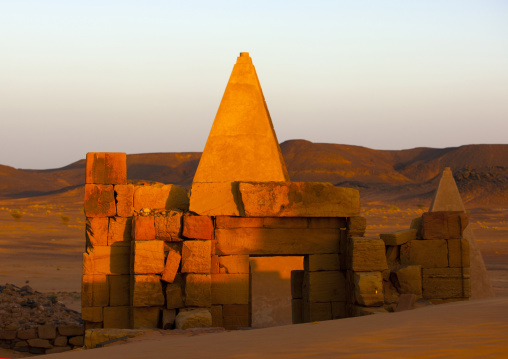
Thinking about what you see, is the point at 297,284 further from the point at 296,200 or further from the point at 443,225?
the point at 443,225

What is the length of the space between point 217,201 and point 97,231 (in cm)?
176

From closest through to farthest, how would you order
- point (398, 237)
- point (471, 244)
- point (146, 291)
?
point (146, 291) < point (398, 237) < point (471, 244)

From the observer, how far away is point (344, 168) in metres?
78.8

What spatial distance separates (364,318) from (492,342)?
2.57 m

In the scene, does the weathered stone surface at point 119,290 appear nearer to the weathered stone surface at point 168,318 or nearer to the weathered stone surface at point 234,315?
the weathered stone surface at point 168,318

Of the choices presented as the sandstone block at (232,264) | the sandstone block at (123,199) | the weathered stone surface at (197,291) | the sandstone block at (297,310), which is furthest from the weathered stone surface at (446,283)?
the sandstone block at (123,199)

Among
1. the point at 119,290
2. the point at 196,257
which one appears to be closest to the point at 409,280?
the point at 196,257

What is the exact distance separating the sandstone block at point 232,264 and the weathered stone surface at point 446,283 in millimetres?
2713

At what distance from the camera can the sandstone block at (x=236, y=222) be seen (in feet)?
28.2

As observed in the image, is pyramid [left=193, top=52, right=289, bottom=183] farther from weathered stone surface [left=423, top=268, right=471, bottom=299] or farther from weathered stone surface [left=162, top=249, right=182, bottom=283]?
weathered stone surface [left=423, top=268, right=471, bottom=299]

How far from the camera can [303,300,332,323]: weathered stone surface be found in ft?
28.8

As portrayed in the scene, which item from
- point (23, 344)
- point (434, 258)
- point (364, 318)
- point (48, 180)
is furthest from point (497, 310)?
point (48, 180)

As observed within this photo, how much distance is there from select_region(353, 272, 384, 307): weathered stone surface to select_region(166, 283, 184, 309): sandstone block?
93.2 inches

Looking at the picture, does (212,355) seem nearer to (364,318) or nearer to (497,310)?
(364,318)
